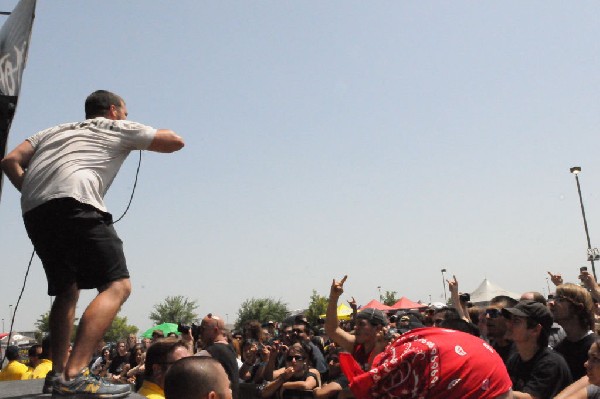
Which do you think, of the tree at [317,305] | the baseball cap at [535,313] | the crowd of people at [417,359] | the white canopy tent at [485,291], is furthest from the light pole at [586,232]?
the tree at [317,305]

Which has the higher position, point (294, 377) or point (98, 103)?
point (98, 103)

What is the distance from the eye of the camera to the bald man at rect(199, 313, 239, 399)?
5738 mm

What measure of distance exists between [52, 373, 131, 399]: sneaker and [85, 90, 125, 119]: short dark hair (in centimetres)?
151

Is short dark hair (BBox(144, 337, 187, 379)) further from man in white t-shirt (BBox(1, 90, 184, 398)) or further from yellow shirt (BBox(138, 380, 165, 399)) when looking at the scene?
man in white t-shirt (BBox(1, 90, 184, 398))

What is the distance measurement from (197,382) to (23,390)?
50.6 inches

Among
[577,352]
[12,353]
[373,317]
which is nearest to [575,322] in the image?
[577,352]

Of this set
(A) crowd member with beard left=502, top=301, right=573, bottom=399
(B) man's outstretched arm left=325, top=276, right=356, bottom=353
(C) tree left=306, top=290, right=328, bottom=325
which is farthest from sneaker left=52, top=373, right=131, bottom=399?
(C) tree left=306, top=290, right=328, bottom=325

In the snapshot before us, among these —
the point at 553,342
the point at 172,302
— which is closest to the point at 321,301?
the point at 172,302

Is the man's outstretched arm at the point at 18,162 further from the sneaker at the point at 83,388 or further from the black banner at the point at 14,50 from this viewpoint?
the sneaker at the point at 83,388

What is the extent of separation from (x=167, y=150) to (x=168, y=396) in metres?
1.49

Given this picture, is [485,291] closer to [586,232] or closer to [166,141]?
[586,232]

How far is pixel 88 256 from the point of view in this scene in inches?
123

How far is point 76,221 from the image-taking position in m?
3.12

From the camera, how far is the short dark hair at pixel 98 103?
3.56 meters
